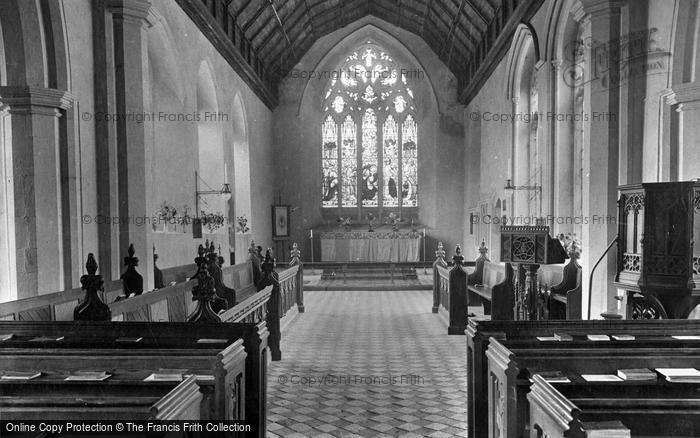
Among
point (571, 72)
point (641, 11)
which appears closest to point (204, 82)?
point (571, 72)

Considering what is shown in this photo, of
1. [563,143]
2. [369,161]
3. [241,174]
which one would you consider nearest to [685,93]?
[563,143]

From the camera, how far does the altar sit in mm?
15180

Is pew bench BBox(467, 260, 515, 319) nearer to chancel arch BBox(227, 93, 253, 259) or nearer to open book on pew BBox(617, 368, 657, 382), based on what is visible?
open book on pew BBox(617, 368, 657, 382)

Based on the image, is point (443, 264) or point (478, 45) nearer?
point (443, 264)

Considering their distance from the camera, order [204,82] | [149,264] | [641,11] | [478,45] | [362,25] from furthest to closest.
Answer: [362,25] → [478,45] → [204,82] → [149,264] → [641,11]

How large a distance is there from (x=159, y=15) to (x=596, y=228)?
647 centimetres

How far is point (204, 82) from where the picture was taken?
10148 millimetres

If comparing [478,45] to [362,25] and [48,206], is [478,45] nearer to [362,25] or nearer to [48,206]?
[362,25]

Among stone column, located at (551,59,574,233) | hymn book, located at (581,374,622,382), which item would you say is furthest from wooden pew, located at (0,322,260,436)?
stone column, located at (551,59,574,233)

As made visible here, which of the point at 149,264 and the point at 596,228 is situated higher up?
the point at 596,228

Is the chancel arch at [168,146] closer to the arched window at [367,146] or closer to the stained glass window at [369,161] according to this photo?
the arched window at [367,146]

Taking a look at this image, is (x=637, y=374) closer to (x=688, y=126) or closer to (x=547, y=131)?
(x=688, y=126)

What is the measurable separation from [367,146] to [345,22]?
149 inches

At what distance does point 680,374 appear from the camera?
91.1 inches
